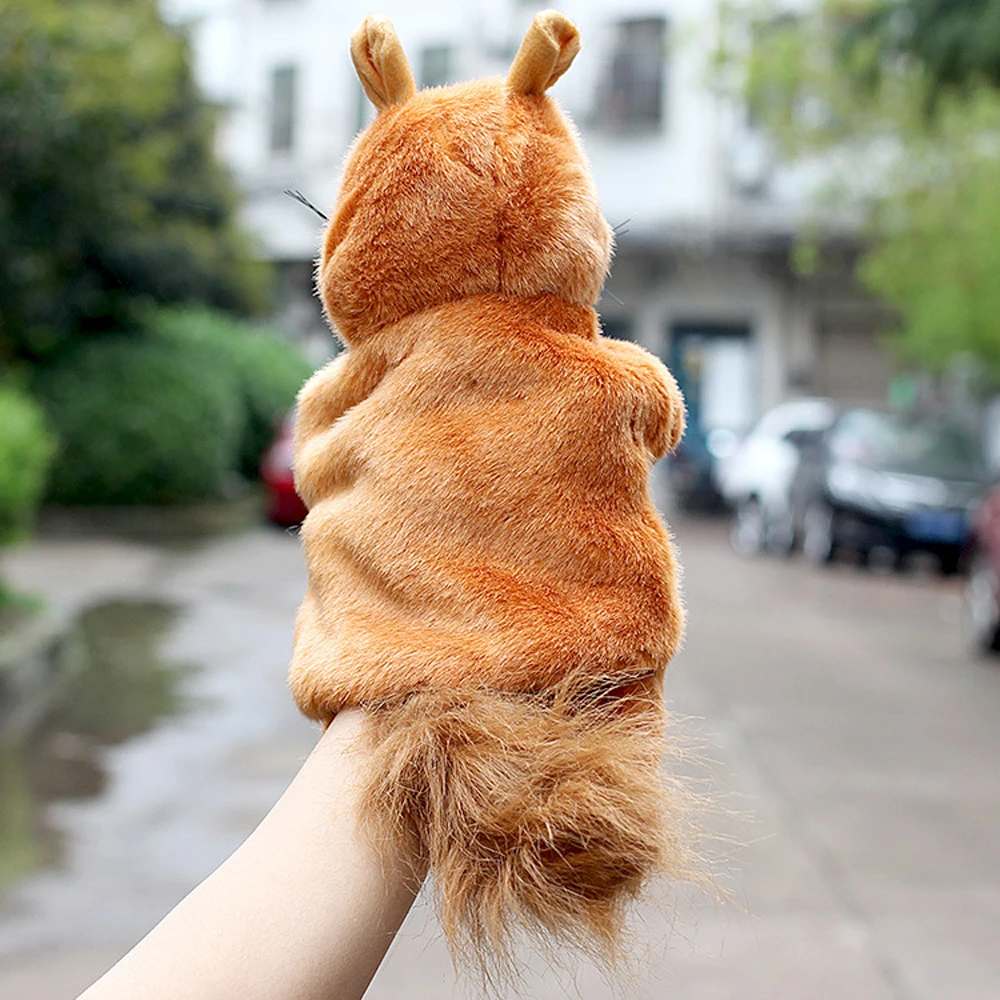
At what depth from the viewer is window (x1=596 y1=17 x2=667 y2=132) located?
995 inches

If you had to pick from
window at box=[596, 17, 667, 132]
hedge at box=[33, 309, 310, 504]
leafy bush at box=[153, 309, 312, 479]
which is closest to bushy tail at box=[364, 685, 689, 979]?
hedge at box=[33, 309, 310, 504]

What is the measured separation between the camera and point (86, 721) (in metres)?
6.71

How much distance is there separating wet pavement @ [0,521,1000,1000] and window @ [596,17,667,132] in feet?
54.0

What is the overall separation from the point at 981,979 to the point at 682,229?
21.5 m

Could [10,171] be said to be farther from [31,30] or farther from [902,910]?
[902,910]

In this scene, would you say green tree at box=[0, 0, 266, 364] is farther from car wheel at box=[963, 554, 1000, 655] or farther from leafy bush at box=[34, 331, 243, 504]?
car wheel at box=[963, 554, 1000, 655]

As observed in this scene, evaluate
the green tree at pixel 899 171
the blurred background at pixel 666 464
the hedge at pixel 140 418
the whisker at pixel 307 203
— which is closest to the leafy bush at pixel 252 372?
the blurred background at pixel 666 464

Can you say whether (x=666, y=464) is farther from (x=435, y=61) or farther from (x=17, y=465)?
(x=17, y=465)

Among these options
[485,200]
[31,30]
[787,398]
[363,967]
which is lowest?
[787,398]

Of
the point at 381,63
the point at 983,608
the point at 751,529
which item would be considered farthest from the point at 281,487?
the point at 381,63

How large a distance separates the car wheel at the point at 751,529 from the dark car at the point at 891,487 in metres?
1.34

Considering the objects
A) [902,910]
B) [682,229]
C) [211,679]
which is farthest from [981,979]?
[682,229]

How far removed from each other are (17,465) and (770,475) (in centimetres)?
1029

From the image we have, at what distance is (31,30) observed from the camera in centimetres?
988
